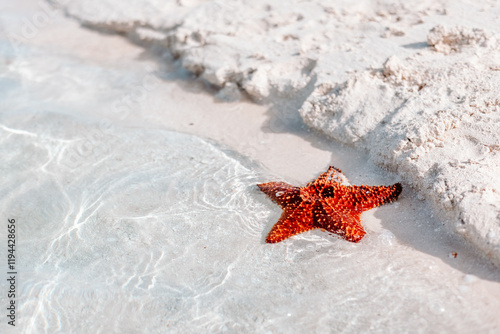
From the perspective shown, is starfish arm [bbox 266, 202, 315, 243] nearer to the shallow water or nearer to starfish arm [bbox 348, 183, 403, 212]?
the shallow water

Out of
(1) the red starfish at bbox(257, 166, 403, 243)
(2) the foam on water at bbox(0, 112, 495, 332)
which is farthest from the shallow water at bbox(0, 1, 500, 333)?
(1) the red starfish at bbox(257, 166, 403, 243)

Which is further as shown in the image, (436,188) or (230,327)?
(436,188)

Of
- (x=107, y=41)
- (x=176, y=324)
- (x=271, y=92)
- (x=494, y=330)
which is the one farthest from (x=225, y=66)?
(x=494, y=330)

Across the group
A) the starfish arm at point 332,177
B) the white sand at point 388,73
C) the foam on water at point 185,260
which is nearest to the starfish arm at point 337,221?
the foam on water at point 185,260

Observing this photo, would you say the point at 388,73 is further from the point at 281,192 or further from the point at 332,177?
the point at 281,192

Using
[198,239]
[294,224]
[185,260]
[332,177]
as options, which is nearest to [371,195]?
[332,177]

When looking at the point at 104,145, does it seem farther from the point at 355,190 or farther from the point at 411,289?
the point at 411,289
